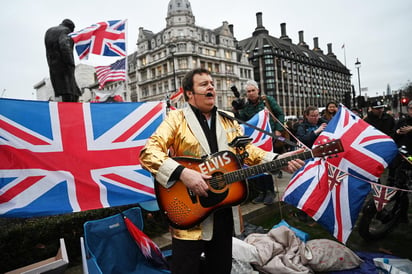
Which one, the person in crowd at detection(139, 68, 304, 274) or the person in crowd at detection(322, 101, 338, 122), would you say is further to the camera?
the person in crowd at detection(322, 101, 338, 122)

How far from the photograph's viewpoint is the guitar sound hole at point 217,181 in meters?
1.97

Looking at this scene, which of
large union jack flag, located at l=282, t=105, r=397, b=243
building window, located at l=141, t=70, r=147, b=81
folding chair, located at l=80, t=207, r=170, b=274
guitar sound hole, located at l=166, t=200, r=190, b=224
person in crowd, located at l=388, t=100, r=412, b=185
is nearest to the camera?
guitar sound hole, located at l=166, t=200, r=190, b=224

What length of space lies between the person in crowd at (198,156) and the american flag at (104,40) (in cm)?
543

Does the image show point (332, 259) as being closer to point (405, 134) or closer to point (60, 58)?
point (405, 134)

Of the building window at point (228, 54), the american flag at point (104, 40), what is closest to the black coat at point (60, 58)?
the american flag at point (104, 40)

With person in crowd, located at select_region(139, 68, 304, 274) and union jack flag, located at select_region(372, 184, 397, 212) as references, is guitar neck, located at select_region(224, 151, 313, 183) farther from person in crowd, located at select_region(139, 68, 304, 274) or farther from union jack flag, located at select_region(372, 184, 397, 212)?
union jack flag, located at select_region(372, 184, 397, 212)

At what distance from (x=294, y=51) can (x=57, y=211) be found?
87.2 meters

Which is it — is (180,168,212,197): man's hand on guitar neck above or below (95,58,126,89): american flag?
below

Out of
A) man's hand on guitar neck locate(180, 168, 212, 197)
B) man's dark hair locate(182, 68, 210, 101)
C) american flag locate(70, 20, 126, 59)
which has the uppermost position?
american flag locate(70, 20, 126, 59)

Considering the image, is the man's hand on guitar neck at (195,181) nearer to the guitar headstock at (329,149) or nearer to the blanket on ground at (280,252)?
the guitar headstock at (329,149)

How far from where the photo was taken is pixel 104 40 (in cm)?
664

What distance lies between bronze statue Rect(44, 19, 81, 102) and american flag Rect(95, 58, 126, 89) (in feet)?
8.11

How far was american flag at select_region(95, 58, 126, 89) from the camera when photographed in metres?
8.20

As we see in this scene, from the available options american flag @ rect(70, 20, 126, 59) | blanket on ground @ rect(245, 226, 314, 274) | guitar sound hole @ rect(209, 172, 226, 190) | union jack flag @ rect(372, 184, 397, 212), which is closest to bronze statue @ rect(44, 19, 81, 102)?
american flag @ rect(70, 20, 126, 59)
